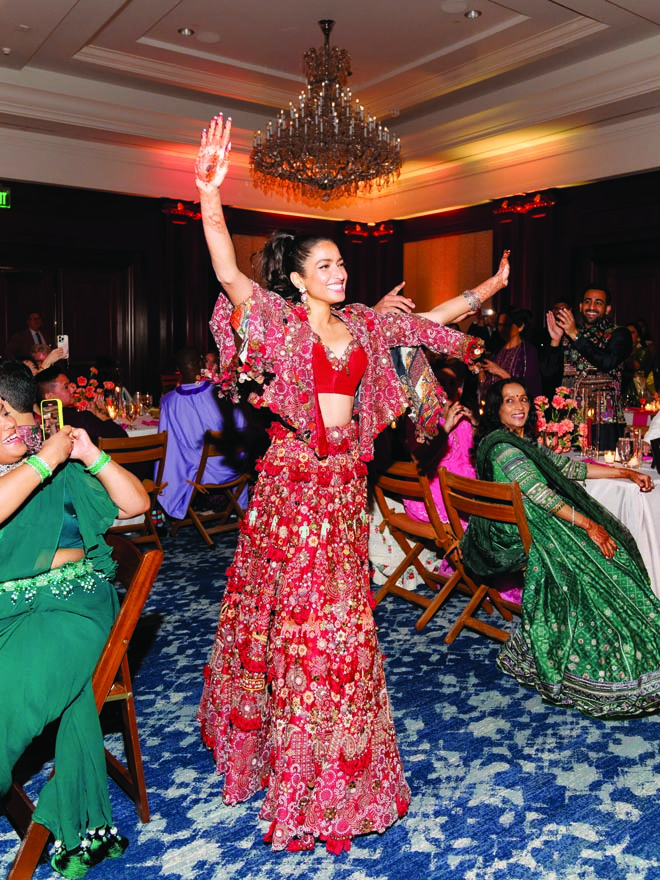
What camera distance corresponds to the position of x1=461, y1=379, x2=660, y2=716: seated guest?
323cm

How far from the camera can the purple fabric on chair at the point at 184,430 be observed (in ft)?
19.7

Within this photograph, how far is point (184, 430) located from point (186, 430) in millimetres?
14

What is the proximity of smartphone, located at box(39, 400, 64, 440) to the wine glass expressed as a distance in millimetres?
2890

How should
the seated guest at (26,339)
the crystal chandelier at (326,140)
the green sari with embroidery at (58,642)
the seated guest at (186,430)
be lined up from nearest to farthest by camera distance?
1. the green sari with embroidery at (58,642)
2. the seated guest at (186,430)
3. the crystal chandelier at (326,140)
4. the seated guest at (26,339)

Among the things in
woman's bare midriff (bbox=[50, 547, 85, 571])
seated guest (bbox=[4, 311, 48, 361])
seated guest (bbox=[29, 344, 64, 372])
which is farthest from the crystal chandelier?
woman's bare midriff (bbox=[50, 547, 85, 571])

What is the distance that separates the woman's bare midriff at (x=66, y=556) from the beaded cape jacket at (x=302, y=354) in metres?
0.64

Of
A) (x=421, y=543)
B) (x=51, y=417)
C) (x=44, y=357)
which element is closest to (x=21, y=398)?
(x=51, y=417)

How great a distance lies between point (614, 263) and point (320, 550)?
8043 mm

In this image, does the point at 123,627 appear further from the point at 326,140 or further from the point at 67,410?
the point at 326,140

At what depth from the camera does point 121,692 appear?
7.95ft

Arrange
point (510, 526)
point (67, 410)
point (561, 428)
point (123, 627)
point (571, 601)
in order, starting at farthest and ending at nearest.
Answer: point (67, 410) < point (561, 428) < point (510, 526) < point (571, 601) < point (123, 627)

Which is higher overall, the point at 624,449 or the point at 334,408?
the point at 334,408

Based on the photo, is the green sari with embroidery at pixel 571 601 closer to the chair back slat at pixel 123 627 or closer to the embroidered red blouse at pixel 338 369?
the embroidered red blouse at pixel 338 369

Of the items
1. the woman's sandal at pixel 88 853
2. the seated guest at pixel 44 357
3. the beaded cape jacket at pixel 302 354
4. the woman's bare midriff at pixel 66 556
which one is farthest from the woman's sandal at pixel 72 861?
the seated guest at pixel 44 357
